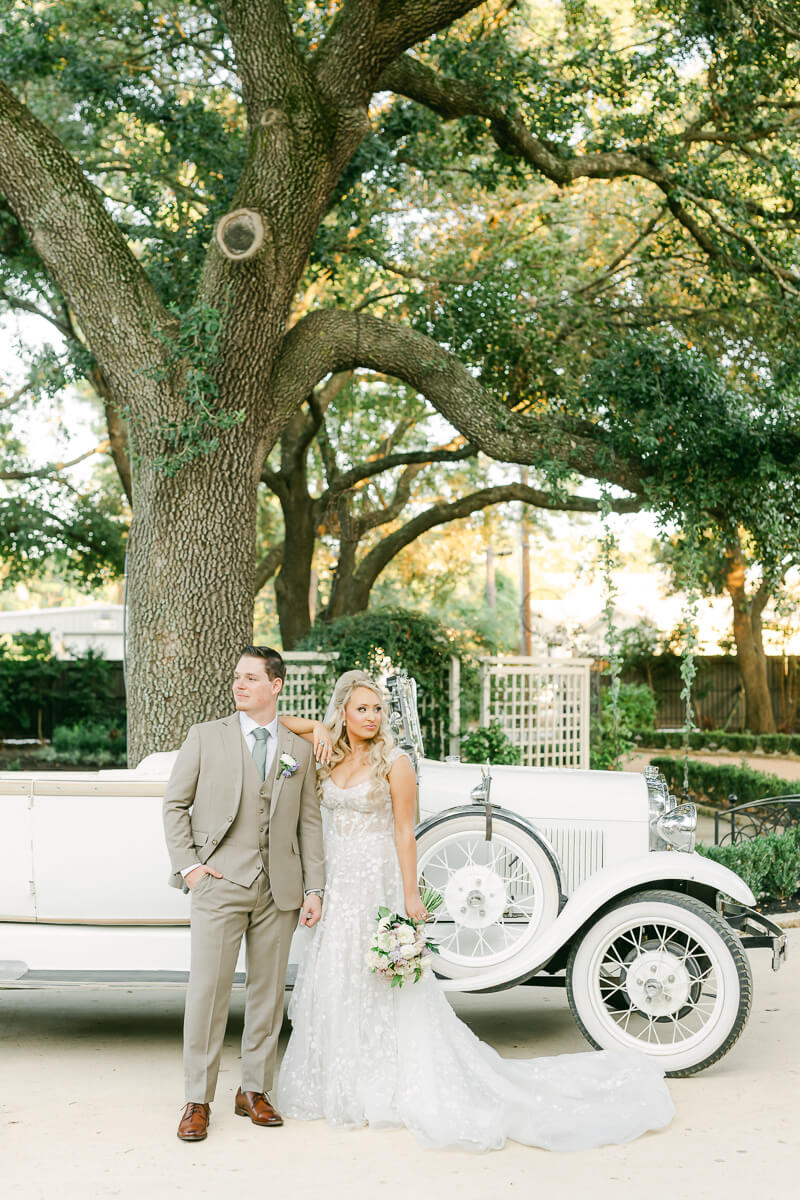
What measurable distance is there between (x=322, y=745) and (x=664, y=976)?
188cm

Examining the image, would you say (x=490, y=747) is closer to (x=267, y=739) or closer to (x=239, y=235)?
(x=239, y=235)

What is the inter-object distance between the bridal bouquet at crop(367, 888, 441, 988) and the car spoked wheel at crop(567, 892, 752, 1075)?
3.12 ft

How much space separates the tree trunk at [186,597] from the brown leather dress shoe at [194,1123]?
4.44m

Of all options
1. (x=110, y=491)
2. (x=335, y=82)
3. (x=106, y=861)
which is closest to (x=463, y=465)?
(x=110, y=491)

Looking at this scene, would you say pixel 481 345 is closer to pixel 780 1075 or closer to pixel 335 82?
pixel 335 82

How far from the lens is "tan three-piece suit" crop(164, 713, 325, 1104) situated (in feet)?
15.5

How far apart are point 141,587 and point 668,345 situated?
537 centimetres

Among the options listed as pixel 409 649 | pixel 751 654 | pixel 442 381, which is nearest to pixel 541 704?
pixel 409 649

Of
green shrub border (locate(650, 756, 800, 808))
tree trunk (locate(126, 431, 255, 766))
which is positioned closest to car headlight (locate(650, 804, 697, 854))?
tree trunk (locate(126, 431, 255, 766))

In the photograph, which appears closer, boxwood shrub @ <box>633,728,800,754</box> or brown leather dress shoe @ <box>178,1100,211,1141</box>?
brown leather dress shoe @ <box>178,1100,211,1141</box>

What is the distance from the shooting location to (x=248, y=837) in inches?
191

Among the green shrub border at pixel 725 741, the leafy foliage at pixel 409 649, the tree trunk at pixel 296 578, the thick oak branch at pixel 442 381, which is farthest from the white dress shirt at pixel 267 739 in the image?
the green shrub border at pixel 725 741

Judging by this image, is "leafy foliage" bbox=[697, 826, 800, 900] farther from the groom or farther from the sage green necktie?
the sage green necktie

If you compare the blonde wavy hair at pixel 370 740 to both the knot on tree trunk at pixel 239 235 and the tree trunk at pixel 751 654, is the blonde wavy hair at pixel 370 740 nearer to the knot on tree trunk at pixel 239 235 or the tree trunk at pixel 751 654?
the knot on tree trunk at pixel 239 235
